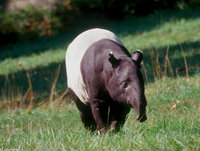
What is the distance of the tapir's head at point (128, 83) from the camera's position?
3688 millimetres

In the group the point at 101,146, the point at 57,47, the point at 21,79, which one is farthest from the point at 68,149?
the point at 57,47

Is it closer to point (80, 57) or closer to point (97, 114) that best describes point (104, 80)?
point (97, 114)

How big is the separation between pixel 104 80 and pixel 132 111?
5.84 ft

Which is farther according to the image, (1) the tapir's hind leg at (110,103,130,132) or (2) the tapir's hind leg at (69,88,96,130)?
(2) the tapir's hind leg at (69,88,96,130)

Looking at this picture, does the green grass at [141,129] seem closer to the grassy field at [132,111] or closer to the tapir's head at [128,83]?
the grassy field at [132,111]

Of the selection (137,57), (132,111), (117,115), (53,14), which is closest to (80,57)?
(117,115)

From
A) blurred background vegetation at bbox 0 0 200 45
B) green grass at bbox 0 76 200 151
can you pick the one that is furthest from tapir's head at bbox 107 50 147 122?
blurred background vegetation at bbox 0 0 200 45

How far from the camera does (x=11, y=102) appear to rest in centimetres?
884

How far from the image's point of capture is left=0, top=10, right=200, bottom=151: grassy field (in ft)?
12.4

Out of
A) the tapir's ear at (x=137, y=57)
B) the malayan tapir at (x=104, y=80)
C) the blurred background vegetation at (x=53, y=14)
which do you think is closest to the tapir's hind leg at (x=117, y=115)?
the malayan tapir at (x=104, y=80)

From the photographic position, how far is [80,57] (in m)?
4.91

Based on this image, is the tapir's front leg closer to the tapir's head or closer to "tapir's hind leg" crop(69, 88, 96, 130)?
the tapir's head

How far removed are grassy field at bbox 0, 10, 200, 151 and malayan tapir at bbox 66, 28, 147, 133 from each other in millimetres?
231

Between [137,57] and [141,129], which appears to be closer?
[137,57]
